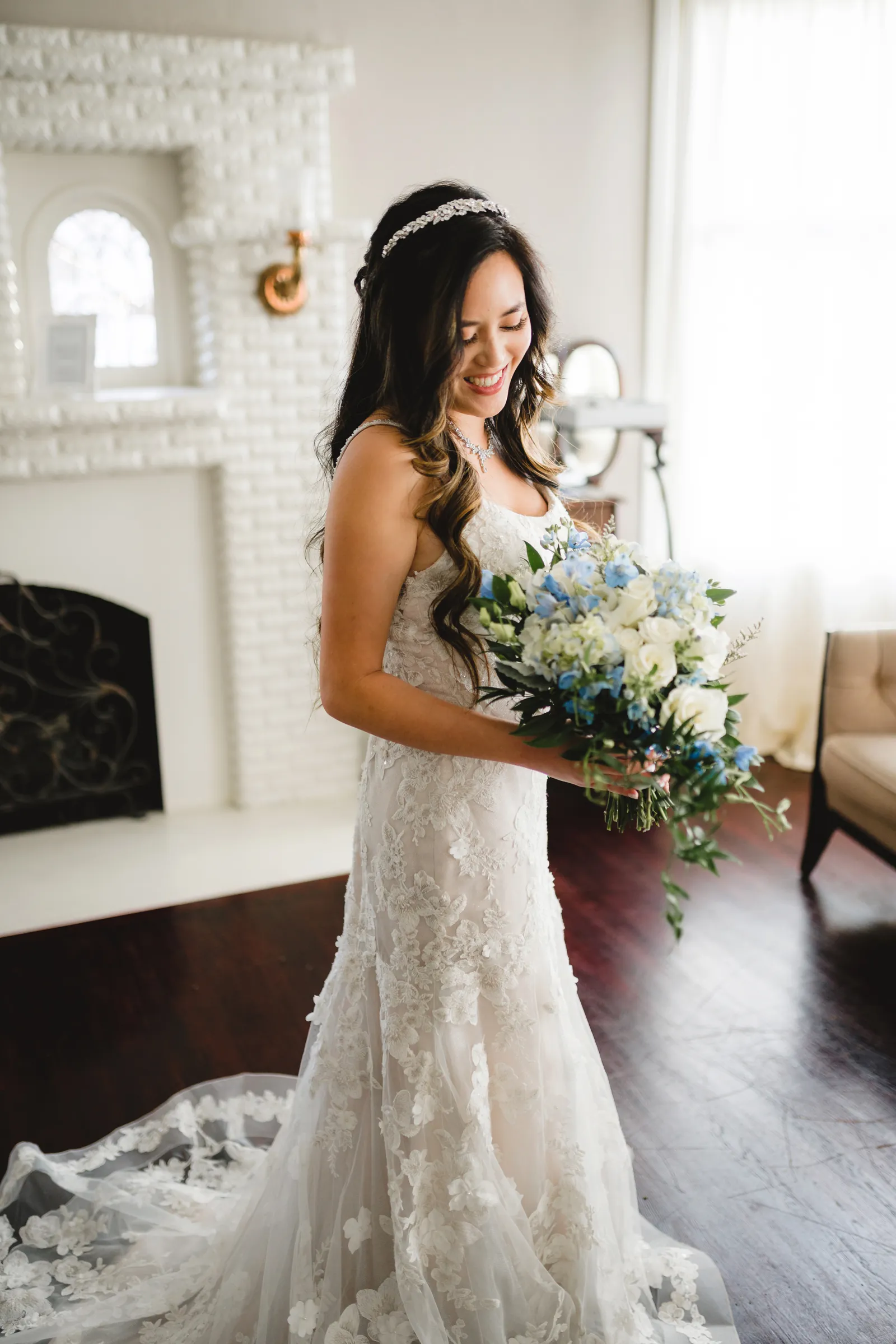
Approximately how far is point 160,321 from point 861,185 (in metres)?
2.72

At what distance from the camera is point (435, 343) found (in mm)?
1584

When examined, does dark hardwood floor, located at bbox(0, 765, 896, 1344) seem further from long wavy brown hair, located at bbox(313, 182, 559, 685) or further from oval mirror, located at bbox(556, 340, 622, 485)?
oval mirror, located at bbox(556, 340, 622, 485)

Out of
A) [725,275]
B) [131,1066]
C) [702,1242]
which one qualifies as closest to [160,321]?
[725,275]

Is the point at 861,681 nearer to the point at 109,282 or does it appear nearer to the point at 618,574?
the point at 618,574

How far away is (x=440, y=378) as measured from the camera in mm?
1598

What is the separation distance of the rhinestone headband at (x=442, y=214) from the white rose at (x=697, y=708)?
0.74m

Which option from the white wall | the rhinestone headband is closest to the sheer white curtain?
the white wall

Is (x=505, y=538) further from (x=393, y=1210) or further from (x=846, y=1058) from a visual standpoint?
(x=846, y=1058)

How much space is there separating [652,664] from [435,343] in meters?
0.54

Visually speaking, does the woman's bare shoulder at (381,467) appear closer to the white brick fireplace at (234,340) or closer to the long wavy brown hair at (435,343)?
the long wavy brown hair at (435,343)

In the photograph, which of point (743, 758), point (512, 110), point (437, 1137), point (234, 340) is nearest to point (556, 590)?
point (743, 758)

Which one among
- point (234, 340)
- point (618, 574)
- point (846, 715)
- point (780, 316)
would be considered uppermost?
point (780, 316)

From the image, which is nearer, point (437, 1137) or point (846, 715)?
point (437, 1137)

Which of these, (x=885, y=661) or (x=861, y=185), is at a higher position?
(x=861, y=185)
